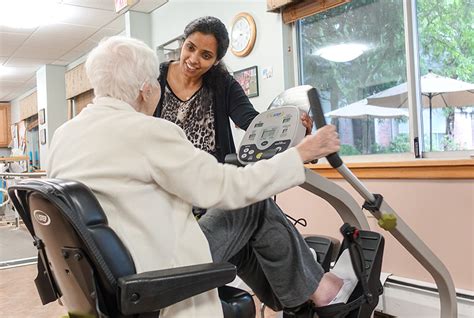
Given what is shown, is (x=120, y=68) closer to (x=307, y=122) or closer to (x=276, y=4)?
(x=307, y=122)

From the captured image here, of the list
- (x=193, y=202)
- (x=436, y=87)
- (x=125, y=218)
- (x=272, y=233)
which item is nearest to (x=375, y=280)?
(x=272, y=233)

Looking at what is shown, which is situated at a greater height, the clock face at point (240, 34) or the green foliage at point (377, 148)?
the clock face at point (240, 34)

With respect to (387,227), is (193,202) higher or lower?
higher

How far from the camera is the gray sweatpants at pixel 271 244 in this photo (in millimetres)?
1342

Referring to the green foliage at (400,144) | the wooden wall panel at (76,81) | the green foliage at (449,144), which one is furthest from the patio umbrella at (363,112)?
the wooden wall panel at (76,81)

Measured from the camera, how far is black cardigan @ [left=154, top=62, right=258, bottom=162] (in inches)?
74.2

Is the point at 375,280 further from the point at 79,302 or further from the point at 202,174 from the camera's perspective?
the point at 79,302

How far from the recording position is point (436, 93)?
2.51 meters

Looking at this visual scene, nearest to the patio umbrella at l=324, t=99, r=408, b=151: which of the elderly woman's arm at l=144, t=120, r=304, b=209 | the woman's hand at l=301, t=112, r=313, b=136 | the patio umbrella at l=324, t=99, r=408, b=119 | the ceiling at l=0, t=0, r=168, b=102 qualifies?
the patio umbrella at l=324, t=99, r=408, b=119

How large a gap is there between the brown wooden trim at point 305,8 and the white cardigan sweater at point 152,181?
2089 millimetres

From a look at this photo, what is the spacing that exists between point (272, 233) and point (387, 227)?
1.67 feet

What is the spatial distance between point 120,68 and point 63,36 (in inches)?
212

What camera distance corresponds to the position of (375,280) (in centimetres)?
154

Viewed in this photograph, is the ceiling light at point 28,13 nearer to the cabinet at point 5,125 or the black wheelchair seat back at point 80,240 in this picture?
the black wheelchair seat back at point 80,240
